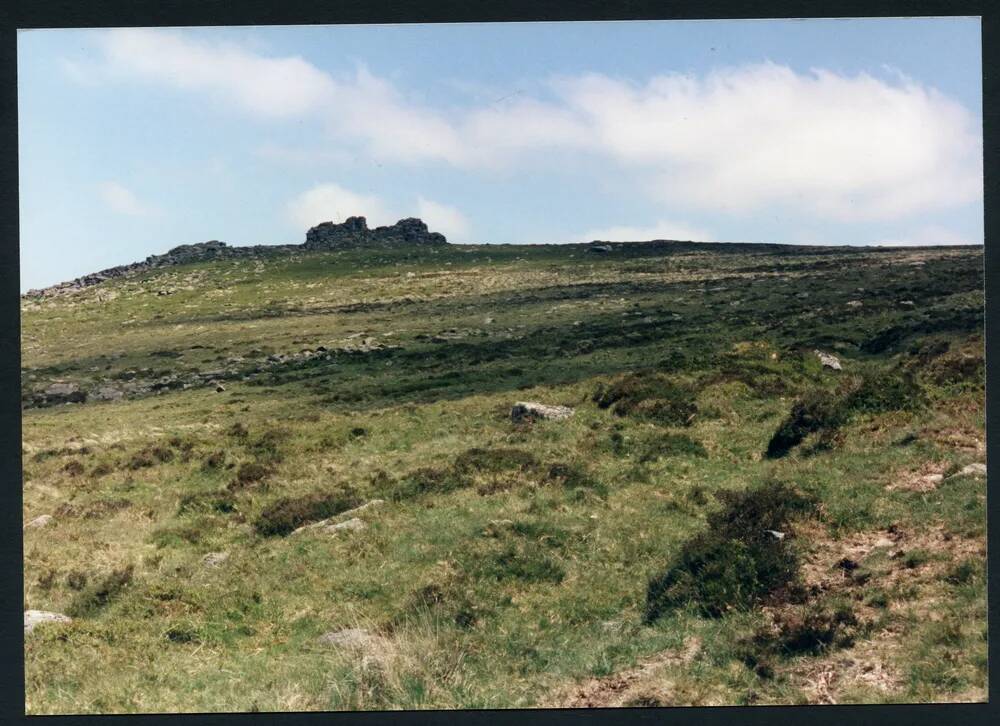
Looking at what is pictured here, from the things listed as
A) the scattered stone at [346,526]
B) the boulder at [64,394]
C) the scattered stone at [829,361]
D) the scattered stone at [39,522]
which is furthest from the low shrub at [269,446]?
the scattered stone at [829,361]

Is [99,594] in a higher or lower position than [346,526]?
lower

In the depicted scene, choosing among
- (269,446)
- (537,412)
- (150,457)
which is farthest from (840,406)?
(150,457)

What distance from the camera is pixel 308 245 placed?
600ft

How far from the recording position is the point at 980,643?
9.30 metres

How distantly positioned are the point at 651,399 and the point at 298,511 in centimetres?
1306

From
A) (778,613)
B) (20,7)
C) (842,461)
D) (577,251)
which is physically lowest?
(778,613)

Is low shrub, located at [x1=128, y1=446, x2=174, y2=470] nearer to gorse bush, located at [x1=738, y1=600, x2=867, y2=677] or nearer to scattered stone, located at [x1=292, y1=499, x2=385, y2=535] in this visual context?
scattered stone, located at [x1=292, y1=499, x2=385, y2=535]

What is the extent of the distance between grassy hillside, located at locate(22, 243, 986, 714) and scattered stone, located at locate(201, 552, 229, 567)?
56 millimetres

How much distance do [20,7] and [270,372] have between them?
41.7 m

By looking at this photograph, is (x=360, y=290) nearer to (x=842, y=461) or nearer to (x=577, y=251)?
(x=577, y=251)

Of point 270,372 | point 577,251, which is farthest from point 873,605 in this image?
point 577,251

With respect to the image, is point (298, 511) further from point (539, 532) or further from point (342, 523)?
point (539, 532)

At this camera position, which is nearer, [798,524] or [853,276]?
[798,524]

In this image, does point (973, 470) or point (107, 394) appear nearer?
point (973, 470)
